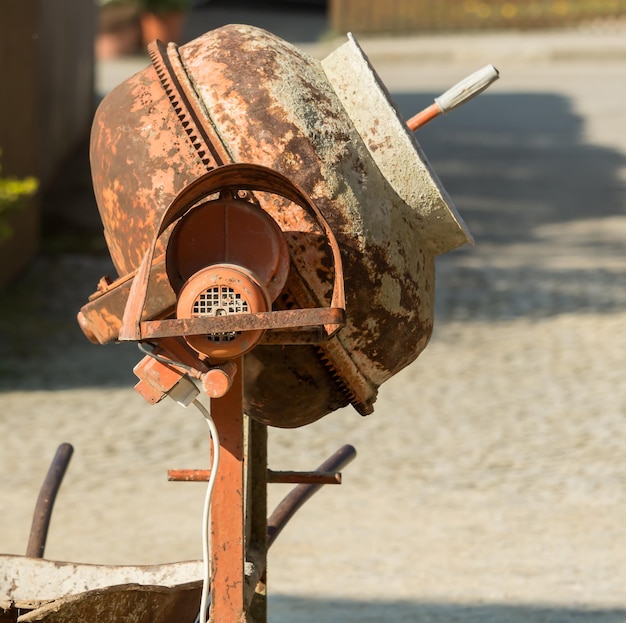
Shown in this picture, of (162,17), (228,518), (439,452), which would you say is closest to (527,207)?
(439,452)

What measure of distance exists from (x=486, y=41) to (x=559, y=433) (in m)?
14.8

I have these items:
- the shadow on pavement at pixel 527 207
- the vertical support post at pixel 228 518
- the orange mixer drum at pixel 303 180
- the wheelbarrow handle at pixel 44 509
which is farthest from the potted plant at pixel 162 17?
the vertical support post at pixel 228 518

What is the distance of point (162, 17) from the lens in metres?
18.9

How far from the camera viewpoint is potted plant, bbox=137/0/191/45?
61.3 feet

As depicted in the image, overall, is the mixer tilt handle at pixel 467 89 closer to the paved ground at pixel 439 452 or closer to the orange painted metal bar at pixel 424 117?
the orange painted metal bar at pixel 424 117

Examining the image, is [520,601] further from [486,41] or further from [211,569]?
[486,41]

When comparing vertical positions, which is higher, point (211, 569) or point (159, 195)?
point (159, 195)

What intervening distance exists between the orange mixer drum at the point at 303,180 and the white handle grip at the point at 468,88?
17 cm

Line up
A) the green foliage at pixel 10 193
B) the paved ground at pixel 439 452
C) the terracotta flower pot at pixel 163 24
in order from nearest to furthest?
the paved ground at pixel 439 452
the green foliage at pixel 10 193
the terracotta flower pot at pixel 163 24

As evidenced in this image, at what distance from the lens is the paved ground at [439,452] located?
470 cm

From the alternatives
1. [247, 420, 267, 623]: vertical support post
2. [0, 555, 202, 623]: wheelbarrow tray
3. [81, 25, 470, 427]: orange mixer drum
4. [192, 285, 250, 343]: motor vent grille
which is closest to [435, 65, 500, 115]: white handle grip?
[81, 25, 470, 427]: orange mixer drum

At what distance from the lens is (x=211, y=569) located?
2.50 m

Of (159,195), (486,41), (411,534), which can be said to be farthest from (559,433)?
(486,41)

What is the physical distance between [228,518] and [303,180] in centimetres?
73
